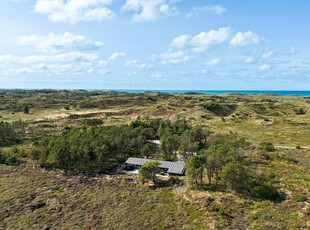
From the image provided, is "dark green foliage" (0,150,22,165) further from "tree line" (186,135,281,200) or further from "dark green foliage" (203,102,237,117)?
"dark green foliage" (203,102,237,117)

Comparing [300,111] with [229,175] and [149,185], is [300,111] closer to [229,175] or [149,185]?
[229,175]

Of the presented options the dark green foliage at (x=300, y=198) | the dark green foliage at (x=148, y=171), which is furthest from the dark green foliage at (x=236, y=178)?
the dark green foliage at (x=148, y=171)

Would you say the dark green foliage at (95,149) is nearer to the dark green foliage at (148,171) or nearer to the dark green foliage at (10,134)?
the dark green foliage at (148,171)

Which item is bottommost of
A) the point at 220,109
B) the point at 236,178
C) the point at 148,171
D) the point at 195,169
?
the point at 148,171

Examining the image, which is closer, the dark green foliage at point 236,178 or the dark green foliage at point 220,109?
the dark green foliage at point 236,178

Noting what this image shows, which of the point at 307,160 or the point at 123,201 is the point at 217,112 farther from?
the point at 123,201

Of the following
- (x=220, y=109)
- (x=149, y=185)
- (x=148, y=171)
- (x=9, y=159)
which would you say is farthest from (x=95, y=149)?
(x=220, y=109)

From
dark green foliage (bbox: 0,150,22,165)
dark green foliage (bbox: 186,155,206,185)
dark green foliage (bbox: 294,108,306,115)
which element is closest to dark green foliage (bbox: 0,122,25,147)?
dark green foliage (bbox: 0,150,22,165)

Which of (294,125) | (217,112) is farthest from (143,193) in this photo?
(217,112)
